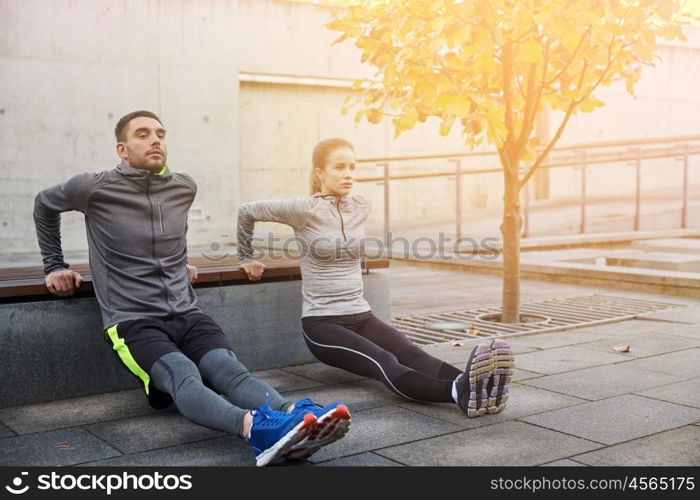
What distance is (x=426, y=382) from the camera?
3963 mm

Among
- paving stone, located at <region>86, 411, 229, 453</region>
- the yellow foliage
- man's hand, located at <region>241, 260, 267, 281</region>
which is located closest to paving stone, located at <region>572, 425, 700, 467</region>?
paving stone, located at <region>86, 411, 229, 453</region>

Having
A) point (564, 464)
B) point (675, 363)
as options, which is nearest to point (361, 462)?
point (564, 464)

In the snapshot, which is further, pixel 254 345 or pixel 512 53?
pixel 512 53

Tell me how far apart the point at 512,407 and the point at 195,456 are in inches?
60.4

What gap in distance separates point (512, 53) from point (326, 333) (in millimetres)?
2822

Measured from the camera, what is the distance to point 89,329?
4.27m

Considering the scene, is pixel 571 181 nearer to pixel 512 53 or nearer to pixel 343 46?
pixel 343 46

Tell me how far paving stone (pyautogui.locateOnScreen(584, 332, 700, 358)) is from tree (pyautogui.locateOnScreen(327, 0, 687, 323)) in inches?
39.3

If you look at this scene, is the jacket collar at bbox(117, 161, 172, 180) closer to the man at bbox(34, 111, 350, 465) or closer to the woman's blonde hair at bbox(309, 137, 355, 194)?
the man at bbox(34, 111, 350, 465)

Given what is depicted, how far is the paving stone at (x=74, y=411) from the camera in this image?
3842 mm

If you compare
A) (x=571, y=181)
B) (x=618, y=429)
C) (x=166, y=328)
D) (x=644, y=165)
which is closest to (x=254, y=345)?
(x=166, y=328)

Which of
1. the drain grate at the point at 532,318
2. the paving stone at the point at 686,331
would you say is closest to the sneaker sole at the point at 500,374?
the drain grate at the point at 532,318

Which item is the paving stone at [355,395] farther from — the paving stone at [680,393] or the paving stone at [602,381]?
the paving stone at [680,393]

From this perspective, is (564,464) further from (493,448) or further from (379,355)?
(379,355)
